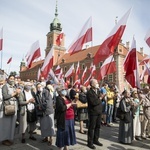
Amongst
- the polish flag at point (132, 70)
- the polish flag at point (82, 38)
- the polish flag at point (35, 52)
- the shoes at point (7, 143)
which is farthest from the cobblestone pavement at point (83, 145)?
the polish flag at point (35, 52)

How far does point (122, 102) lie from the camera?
627cm

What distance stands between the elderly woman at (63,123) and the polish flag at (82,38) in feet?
15.1

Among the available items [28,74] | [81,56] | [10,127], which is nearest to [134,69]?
[10,127]

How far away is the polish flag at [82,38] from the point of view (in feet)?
30.4

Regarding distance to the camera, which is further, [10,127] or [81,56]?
[81,56]

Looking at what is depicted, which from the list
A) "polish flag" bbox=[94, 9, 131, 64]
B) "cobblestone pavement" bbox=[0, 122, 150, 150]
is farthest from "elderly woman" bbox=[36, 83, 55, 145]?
"polish flag" bbox=[94, 9, 131, 64]

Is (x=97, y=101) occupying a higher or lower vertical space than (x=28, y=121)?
higher

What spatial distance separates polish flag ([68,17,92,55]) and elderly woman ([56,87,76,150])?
4.60 metres

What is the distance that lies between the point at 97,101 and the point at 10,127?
2658 mm

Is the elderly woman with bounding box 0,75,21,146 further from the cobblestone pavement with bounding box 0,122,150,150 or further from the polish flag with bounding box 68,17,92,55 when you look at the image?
the polish flag with bounding box 68,17,92,55

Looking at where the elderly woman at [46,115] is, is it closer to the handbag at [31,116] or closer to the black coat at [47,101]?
the black coat at [47,101]

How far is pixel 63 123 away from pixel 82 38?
5.42 metres

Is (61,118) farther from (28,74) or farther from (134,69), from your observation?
(28,74)

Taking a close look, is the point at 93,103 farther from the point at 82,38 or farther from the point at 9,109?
the point at 82,38
